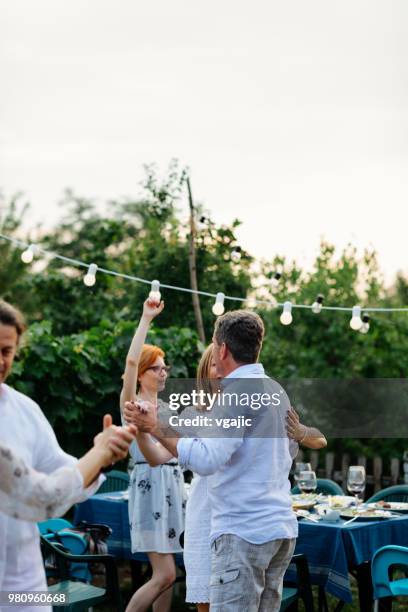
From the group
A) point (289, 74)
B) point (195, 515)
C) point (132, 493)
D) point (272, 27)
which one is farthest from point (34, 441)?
point (289, 74)

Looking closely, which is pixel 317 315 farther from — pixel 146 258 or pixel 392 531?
pixel 392 531

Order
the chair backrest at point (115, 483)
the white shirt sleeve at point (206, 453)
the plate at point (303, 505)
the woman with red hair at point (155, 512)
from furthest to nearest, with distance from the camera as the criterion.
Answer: the chair backrest at point (115, 483), the plate at point (303, 505), the woman with red hair at point (155, 512), the white shirt sleeve at point (206, 453)

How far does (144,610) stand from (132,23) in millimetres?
5348

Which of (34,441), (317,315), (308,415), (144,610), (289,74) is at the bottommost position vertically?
(144,610)

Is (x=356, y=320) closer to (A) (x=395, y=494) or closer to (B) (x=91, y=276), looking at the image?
(A) (x=395, y=494)

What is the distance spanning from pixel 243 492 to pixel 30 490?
102 centimetres

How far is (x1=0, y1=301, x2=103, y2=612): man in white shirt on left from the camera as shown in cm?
189

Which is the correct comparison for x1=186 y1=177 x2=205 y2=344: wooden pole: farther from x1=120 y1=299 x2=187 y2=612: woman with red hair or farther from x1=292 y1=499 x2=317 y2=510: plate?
x1=120 y1=299 x2=187 y2=612: woman with red hair

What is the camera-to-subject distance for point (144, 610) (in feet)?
13.4

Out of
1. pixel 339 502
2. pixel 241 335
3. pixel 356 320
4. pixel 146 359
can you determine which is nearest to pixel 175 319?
pixel 356 320

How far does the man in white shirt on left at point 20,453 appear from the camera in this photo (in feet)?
6.20

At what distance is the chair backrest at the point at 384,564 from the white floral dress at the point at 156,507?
0.98m

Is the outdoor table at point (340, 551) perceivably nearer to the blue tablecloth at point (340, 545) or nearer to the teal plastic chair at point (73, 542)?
the blue tablecloth at point (340, 545)

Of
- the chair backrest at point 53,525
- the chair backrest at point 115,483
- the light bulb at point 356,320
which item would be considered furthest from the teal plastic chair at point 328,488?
the chair backrest at point 53,525
